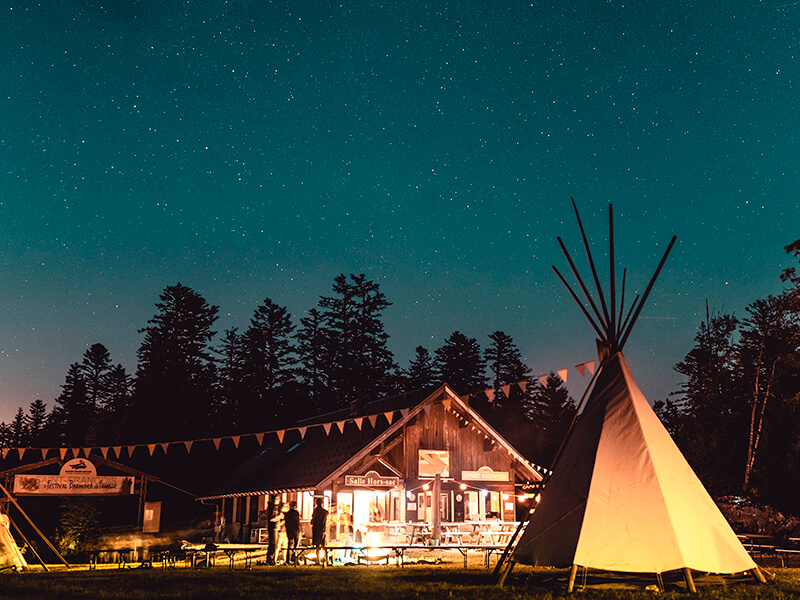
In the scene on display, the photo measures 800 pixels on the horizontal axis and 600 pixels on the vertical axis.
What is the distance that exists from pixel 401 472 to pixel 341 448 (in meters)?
2.24

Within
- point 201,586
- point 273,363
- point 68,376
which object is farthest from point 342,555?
point 68,376

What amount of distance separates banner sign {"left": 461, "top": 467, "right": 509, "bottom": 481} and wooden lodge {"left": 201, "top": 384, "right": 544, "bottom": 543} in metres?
0.04

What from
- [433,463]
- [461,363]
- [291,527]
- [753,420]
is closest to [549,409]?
[461,363]

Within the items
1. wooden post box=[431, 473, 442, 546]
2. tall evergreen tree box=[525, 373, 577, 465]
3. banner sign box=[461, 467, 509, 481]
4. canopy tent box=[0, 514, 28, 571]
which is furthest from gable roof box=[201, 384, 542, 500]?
tall evergreen tree box=[525, 373, 577, 465]

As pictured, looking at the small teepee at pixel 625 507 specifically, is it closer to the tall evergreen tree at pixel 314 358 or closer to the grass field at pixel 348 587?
the grass field at pixel 348 587

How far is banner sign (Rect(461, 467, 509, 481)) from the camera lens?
2734cm

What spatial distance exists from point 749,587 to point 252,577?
7.57 m

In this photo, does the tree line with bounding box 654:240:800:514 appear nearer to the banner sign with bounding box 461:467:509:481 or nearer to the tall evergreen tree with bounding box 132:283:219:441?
the banner sign with bounding box 461:467:509:481

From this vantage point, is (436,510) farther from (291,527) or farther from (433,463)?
(291,527)

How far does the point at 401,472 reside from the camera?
26.3 meters

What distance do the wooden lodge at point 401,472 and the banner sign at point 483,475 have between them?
4cm

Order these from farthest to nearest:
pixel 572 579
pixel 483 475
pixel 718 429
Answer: pixel 718 429, pixel 483 475, pixel 572 579

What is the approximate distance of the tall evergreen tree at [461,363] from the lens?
56.0 meters

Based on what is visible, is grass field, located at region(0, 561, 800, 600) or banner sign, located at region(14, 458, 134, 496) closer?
grass field, located at region(0, 561, 800, 600)
